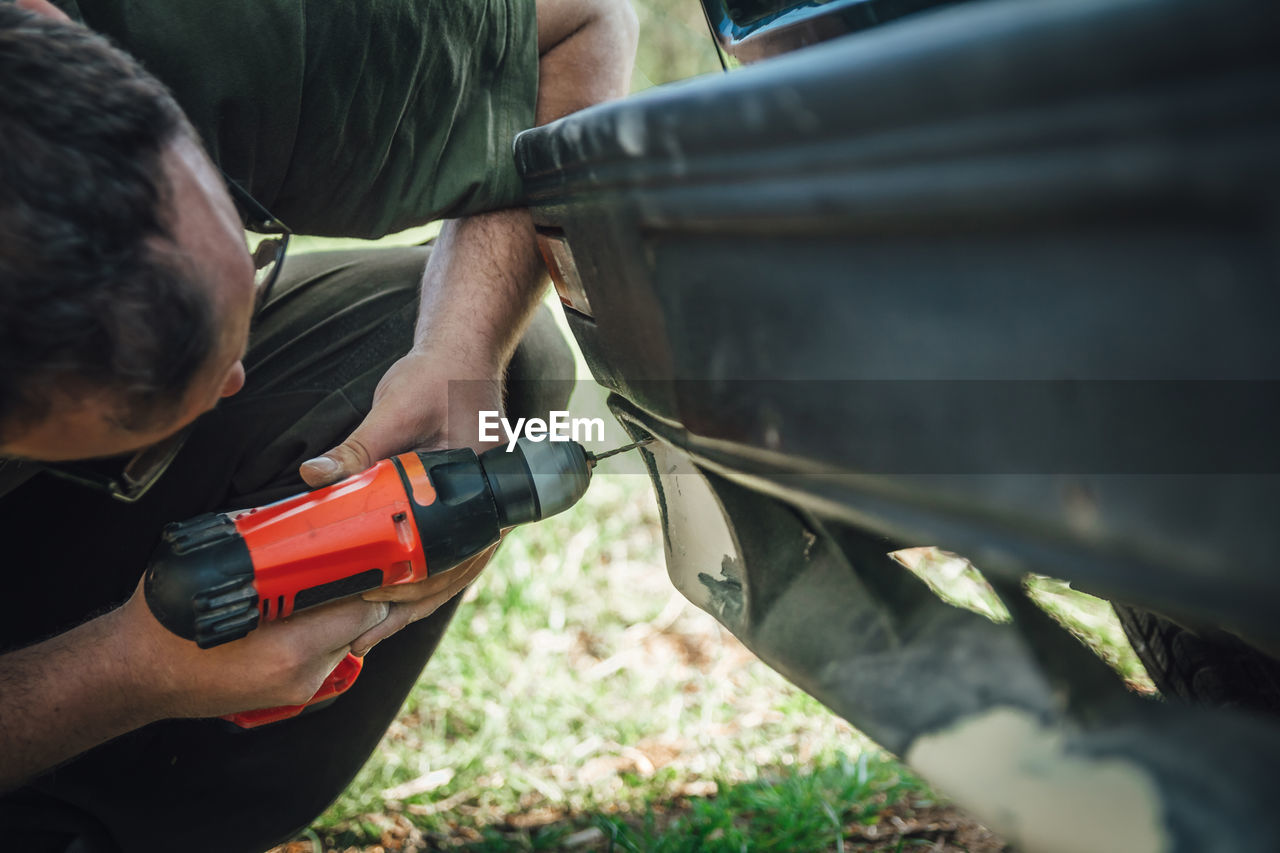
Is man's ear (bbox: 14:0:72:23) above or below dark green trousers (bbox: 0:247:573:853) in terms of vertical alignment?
above

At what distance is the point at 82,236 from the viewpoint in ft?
2.72

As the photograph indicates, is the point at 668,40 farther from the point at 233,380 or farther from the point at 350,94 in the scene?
the point at 233,380

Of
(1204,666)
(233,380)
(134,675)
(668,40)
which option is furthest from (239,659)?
(668,40)

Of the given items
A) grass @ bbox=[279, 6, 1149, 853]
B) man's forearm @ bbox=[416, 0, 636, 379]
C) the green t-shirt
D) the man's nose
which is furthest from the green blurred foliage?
the man's nose

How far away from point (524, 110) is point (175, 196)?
76 centimetres

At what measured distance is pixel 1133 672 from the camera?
6.45ft

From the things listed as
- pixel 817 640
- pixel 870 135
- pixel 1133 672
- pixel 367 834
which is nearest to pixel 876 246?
pixel 870 135

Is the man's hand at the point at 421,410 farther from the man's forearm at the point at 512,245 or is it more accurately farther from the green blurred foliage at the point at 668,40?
the green blurred foliage at the point at 668,40

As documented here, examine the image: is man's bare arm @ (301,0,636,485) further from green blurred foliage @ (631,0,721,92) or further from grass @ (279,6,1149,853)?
green blurred foliage @ (631,0,721,92)

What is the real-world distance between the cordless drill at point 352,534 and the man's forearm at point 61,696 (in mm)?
166

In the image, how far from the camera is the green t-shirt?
1285 millimetres

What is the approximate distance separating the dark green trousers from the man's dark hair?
1.90ft

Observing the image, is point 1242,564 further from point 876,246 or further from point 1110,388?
point 876,246

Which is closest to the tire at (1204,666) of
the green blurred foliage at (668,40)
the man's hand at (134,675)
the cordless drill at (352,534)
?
→ the cordless drill at (352,534)
